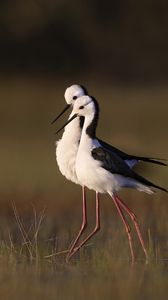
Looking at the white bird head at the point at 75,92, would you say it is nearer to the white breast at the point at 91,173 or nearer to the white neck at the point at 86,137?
the white neck at the point at 86,137

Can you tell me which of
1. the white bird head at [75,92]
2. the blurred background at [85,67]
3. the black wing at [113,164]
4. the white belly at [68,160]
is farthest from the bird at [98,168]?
the blurred background at [85,67]

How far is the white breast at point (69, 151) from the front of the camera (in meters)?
9.63

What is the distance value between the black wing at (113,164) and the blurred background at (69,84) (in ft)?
1.70

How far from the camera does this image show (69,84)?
22.7m

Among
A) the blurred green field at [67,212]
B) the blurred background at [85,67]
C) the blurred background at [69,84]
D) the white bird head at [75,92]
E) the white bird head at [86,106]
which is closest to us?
the blurred green field at [67,212]

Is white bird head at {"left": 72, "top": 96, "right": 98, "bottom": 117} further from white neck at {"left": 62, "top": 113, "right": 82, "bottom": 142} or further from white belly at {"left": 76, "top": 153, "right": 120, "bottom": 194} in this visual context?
white belly at {"left": 76, "top": 153, "right": 120, "bottom": 194}

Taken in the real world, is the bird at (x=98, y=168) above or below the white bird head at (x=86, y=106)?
below

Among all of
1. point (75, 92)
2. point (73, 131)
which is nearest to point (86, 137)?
point (73, 131)

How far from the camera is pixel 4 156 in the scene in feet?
50.8

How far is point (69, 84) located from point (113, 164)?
44.0ft

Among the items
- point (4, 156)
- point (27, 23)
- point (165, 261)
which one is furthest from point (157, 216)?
point (27, 23)

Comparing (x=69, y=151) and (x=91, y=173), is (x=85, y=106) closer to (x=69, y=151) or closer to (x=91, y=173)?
(x=69, y=151)

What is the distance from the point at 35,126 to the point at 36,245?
10549 millimetres

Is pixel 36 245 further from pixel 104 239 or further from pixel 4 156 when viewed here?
pixel 4 156
